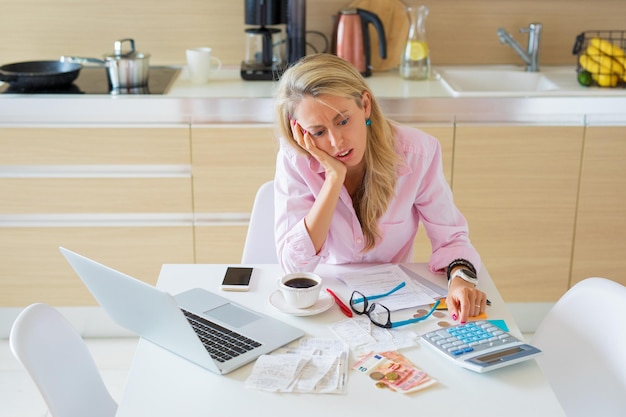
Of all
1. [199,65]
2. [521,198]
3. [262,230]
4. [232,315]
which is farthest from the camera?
[199,65]

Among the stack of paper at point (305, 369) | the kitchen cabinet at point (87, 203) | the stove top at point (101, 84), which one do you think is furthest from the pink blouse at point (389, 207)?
the stove top at point (101, 84)

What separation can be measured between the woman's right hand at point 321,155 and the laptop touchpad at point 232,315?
440 mm

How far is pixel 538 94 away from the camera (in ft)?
10.1

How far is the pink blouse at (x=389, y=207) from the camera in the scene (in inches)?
84.1

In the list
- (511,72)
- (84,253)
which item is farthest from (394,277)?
(511,72)

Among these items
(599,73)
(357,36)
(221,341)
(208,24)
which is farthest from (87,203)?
(599,73)

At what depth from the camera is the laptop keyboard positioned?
5.32ft

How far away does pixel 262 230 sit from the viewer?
237cm

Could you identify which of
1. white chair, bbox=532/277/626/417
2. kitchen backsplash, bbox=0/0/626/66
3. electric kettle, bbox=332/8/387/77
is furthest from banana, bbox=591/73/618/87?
white chair, bbox=532/277/626/417

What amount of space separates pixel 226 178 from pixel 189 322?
58.8 inches

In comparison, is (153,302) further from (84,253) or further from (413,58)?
(413,58)

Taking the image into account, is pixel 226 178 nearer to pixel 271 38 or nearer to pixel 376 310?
pixel 271 38

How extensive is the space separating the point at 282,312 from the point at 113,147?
1506 millimetres

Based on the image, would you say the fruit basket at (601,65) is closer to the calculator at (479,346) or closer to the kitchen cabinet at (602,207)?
the kitchen cabinet at (602,207)
